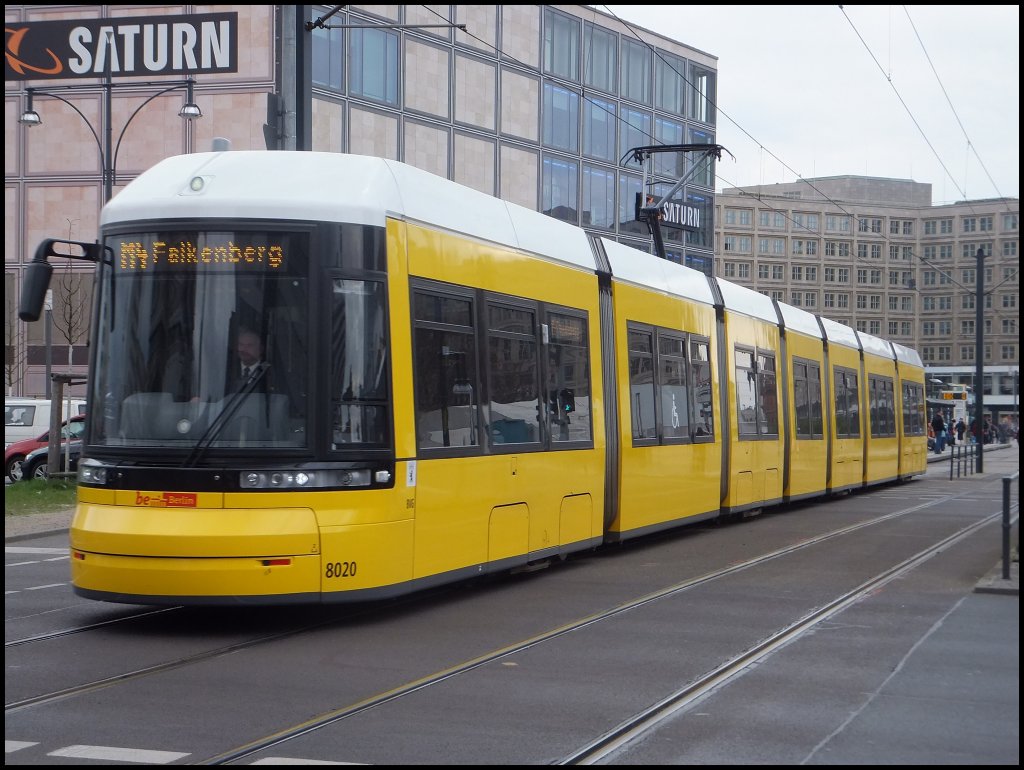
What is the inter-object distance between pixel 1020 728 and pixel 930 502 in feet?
68.5

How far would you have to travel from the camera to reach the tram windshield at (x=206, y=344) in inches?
364

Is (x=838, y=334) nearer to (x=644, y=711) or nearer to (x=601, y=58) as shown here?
(x=644, y=711)

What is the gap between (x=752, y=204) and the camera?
12056cm

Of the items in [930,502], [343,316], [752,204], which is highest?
[752,204]

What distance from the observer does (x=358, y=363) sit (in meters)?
9.52

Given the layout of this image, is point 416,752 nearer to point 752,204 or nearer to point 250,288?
point 250,288

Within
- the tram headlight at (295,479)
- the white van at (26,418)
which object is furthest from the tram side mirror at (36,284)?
the white van at (26,418)

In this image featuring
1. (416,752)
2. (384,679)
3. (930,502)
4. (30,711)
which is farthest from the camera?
(930,502)

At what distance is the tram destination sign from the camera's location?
18375 millimetres

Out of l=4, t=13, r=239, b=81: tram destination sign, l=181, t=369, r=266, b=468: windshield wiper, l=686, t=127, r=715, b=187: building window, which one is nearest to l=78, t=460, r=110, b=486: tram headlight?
l=181, t=369, r=266, b=468: windshield wiper

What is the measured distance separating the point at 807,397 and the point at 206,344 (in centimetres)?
1599

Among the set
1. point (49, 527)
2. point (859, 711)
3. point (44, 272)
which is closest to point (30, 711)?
point (44, 272)

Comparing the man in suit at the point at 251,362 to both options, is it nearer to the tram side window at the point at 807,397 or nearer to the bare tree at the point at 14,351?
the tram side window at the point at 807,397

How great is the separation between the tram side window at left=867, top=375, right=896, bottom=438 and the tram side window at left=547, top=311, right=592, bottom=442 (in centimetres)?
1717
